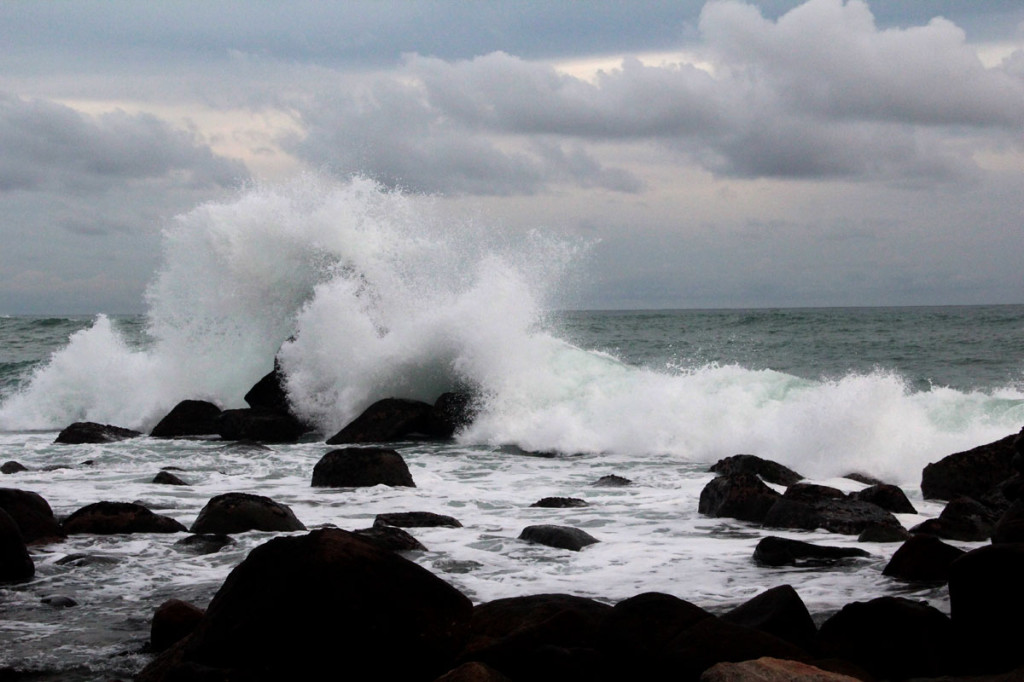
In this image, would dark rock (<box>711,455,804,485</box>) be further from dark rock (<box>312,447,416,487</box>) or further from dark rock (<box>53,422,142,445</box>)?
dark rock (<box>53,422,142,445</box>)

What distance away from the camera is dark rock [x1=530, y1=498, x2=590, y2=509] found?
29.4 ft

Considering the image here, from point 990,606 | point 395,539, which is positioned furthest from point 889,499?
point 990,606

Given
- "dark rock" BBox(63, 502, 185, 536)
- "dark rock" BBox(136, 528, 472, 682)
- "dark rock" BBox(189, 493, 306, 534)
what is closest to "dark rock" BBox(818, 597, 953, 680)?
"dark rock" BBox(136, 528, 472, 682)

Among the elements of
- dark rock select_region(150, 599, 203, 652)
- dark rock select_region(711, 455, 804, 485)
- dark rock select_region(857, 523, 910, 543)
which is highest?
dark rock select_region(711, 455, 804, 485)

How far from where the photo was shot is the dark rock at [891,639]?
4.19 metres

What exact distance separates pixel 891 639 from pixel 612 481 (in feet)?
20.5

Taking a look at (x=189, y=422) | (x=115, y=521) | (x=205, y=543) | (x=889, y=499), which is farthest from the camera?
(x=189, y=422)

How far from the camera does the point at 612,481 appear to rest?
10.5 metres

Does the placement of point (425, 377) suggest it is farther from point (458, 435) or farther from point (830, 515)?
point (830, 515)

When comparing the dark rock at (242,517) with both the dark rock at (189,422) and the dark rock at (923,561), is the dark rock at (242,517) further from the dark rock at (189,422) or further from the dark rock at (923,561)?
the dark rock at (189,422)

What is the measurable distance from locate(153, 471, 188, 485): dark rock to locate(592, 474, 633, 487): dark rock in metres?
4.18

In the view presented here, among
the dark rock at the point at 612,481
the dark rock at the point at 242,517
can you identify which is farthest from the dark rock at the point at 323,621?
the dark rock at the point at 612,481

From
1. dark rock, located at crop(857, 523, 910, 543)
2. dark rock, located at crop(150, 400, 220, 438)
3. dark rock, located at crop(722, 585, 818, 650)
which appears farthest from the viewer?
dark rock, located at crop(150, 400, 220, 438)

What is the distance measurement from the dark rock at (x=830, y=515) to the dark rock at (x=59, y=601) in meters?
4.84
